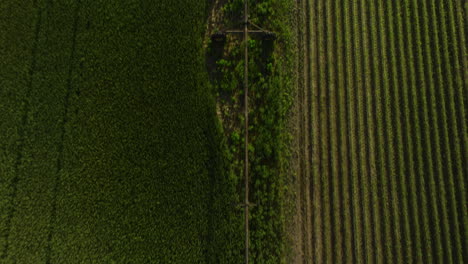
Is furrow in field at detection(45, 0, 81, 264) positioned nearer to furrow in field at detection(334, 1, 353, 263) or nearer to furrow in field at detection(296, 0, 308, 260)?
furrow in field at detection(296, 0, 308, 260)

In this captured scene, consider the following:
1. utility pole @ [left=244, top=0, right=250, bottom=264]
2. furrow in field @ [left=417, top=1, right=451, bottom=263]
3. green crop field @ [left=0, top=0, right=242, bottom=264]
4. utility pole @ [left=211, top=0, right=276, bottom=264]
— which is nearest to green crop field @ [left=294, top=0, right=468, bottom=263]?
furrow in field @ [left=417, top=1, right=451, bottom=263]

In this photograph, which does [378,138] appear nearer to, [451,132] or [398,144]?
[398,144]

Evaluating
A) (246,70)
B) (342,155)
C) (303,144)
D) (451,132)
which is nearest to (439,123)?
(451,132)

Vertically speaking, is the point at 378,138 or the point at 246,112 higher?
the point at 246,112

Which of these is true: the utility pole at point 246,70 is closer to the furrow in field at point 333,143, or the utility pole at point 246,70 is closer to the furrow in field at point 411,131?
the furrow in field at point 333,143

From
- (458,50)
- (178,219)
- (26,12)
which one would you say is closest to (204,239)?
(178,219)

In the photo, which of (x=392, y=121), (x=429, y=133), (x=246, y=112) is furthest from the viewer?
(x=392, y=121)
